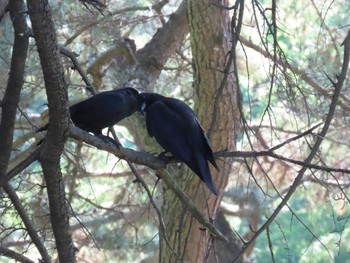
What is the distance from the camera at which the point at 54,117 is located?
74.7 inches

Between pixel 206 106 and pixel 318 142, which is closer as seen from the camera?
pixel 318 142

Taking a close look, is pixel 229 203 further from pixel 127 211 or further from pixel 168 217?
pixel 168 217

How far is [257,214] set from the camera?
22.2ft

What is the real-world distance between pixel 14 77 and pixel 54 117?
466 millimetres

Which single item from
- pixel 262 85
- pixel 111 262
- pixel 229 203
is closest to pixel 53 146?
pixel 262 85

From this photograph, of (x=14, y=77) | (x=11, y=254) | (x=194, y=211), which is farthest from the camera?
(x=11, y=254)

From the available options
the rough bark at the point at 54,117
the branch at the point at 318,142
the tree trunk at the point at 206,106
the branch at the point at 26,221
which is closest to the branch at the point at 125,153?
the rough bark at the point at 54,117

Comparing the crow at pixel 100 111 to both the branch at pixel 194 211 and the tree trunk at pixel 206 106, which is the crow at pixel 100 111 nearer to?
the branch at pixel 194 211

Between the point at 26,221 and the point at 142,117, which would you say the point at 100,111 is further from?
the point at 142,117

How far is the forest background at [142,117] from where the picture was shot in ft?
7.22

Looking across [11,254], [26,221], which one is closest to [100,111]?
[26,221]

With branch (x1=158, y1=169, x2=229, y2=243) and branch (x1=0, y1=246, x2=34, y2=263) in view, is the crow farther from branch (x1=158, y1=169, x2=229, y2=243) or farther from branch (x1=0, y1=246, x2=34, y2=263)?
branch (x1=0, y1=246, x2=34, y2=263)

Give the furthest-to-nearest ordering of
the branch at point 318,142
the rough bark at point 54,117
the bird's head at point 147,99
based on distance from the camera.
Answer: the bird's head at point 147,99 → the branch at point 318,142 → the rough bark at point 54,117

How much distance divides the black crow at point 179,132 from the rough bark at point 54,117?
1.51ft
